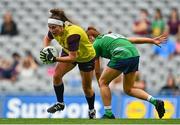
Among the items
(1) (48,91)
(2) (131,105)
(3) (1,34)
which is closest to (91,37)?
(2) (131,105)

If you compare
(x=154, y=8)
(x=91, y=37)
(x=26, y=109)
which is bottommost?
(x=26, y=109)

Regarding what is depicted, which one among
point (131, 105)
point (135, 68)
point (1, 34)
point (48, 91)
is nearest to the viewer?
point (135, 68)

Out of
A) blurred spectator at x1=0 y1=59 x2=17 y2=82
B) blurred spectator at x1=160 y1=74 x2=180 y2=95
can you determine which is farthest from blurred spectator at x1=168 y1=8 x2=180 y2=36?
blurred spectator at x1=0 y1=59 x2=17 y2=82

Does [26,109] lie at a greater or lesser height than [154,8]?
lesser

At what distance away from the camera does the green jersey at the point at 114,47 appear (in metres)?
→ 12.5

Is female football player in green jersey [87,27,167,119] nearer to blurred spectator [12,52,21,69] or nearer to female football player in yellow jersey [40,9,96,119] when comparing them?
female football player in yellow jersey [40,9,96,119]

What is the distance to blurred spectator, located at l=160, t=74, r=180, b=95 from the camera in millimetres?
17659

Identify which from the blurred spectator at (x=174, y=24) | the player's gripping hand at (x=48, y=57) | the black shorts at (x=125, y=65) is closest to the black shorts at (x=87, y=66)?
the black shorts at (x=125, y=65)

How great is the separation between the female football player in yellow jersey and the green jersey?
0.18 metres

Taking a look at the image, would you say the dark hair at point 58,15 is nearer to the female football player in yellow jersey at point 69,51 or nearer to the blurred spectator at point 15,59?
the female football player in yellow jersey at point 69,51

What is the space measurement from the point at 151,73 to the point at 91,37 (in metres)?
6.86

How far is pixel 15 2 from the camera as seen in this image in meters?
21.5

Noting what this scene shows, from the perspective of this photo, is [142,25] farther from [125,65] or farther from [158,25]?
[125,65]

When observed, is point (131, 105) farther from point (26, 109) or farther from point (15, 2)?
point (15, 2)
